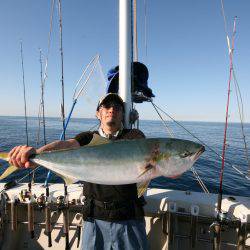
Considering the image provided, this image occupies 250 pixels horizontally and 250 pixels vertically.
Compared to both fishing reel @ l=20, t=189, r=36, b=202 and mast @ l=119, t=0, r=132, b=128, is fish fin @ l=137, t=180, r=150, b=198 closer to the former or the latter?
mast @ l=119, t=0, r=132, b=128

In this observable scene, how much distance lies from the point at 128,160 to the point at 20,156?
141 cm

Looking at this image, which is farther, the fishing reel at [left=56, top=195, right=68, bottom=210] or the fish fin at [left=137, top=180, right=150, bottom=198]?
the fishing reel at [left=56, top=195, right=68, bottom=210]

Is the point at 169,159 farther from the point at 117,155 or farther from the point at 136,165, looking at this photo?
the point at 117,155

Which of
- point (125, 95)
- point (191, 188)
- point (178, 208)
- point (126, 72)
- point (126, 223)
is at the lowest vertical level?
point (191, 188)

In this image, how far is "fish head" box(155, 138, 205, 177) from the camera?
2.83 metres

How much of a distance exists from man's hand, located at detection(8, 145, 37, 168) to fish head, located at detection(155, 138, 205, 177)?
5.47 ft

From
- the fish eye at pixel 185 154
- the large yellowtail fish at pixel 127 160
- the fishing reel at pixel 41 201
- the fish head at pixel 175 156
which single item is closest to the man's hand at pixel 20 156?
the large yellowtail fish at pixel 127 160

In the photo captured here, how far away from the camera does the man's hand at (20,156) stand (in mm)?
2912

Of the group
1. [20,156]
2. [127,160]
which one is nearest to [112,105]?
[127,160]

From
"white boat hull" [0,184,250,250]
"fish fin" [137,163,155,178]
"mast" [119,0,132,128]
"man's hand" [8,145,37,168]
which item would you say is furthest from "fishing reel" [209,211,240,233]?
"man's hand" [8,145,37,168]

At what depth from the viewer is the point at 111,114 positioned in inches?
143

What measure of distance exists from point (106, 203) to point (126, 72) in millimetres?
2566

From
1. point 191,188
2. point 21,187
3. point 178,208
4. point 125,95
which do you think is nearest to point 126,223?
point 178,208

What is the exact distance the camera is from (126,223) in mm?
3416
